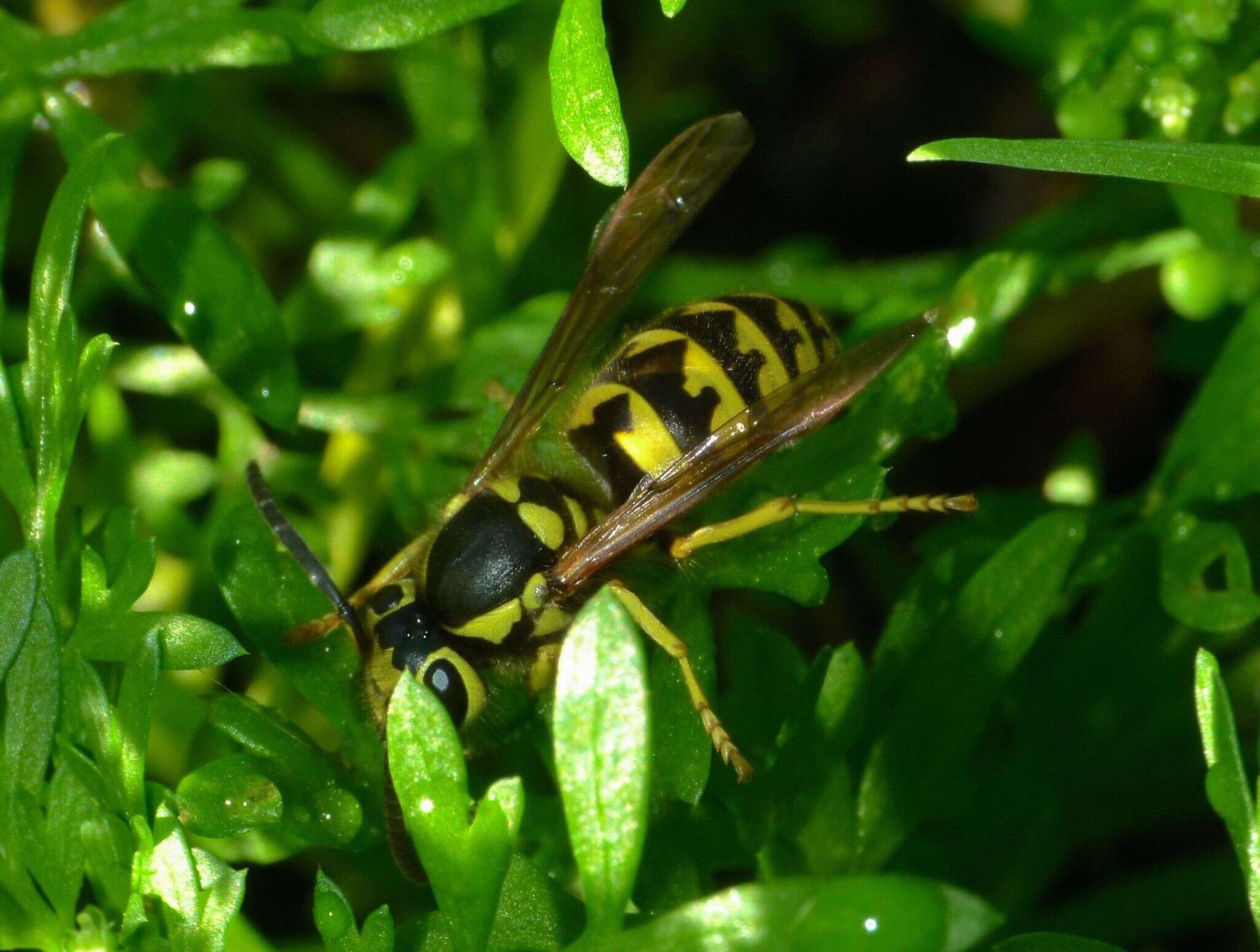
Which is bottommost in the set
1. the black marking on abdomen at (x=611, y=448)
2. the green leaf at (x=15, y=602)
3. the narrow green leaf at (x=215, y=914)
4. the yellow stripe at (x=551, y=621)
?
the yellow stripe at (x=551, y=621)

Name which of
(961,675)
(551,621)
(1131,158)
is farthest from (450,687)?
(1131,158)

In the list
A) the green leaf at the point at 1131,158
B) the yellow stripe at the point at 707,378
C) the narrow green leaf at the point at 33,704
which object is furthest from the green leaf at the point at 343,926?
the green leaf at the point at 1131,158

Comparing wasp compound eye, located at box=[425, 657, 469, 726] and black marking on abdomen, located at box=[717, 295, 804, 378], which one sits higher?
black marking on abdomen, located at box=[717, 295, 804, 378]

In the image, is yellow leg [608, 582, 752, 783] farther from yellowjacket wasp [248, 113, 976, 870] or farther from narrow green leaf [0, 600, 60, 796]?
narrow green leaf [0, 600, 60, 796]

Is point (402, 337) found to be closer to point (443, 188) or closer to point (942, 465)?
point (443, 188)

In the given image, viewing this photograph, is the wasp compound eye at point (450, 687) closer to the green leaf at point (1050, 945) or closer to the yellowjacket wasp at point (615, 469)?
the yellowjacket wasp at point (615, 469)

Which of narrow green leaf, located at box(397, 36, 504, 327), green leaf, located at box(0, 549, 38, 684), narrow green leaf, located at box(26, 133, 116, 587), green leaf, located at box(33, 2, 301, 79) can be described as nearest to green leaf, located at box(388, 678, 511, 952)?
green leaf, located at box(0, 549, 38, 684)

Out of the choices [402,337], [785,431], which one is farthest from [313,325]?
[785,431]
